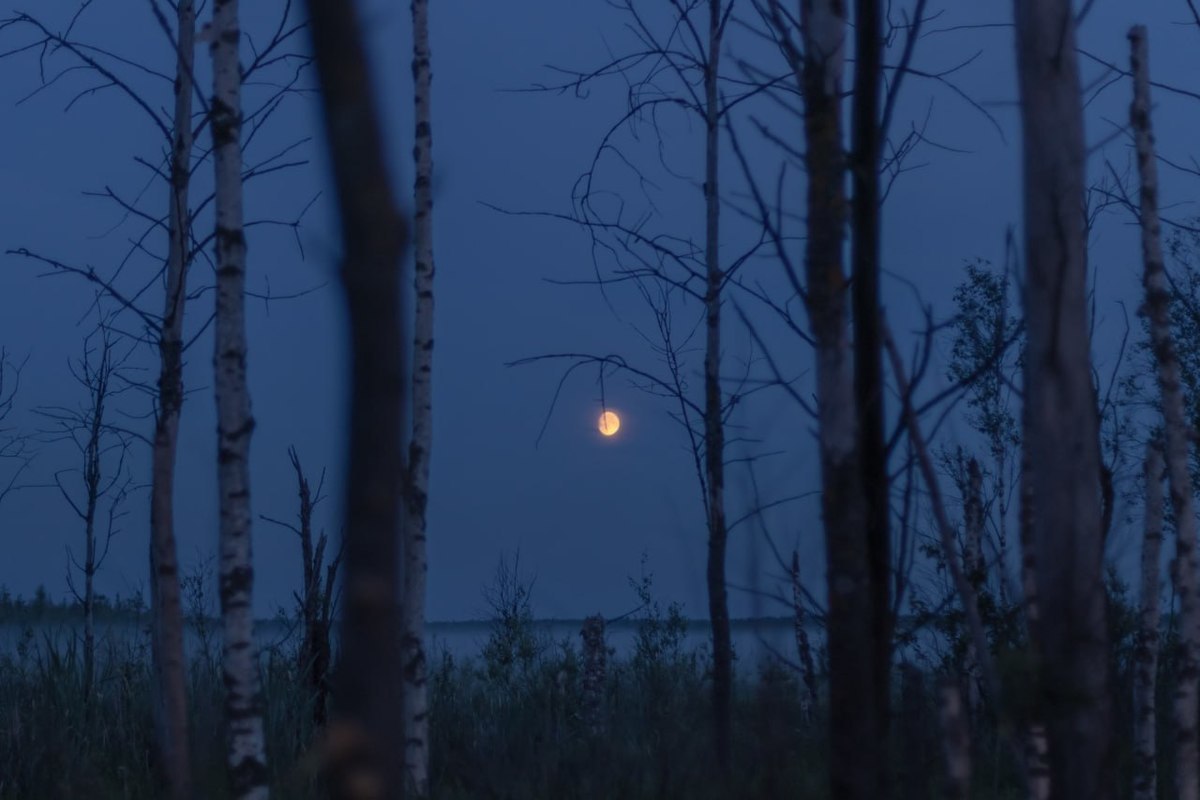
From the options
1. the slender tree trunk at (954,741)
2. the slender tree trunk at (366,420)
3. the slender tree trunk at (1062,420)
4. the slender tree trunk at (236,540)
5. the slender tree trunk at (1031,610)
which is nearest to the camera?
the slender tree trunk at (366,420)

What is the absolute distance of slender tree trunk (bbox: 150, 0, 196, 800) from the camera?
20.6 feet

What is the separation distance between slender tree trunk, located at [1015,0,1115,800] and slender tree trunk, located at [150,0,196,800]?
371 cm

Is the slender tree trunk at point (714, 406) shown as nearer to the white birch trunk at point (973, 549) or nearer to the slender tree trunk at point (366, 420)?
the white birch trunk at point (973, 549)

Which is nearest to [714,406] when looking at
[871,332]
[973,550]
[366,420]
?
[973,550]

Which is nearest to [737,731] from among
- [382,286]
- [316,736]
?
[316,736]

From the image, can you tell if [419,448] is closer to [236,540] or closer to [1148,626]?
[236,540]

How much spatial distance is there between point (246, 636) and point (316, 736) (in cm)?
482

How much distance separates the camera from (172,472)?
7660mm

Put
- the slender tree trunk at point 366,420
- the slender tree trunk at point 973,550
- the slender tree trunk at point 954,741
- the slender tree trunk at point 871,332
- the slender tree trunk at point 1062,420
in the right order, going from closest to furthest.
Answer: the slender tree trunk at point 366,420
the slender tree trunk at point 954,741
the slender tree trunk at point 1062,420
the slender tree trunk at point 871,332
the slender tree trunk at point 973,550

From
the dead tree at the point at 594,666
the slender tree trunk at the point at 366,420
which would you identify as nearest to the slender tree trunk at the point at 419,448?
the dead tree at the point at 594,666

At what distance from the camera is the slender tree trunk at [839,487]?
4.03m

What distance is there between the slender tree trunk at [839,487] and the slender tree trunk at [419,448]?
489 cm

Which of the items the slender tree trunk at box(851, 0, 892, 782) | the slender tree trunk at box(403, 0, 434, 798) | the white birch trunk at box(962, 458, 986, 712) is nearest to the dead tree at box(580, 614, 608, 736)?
the slender tree trunk at box(403, 0, 434, 798)

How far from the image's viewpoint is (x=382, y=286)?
2.46 metres
